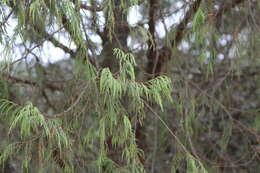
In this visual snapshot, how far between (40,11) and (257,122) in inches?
58.8

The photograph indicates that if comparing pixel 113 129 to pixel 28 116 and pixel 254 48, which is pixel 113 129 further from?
pixel 254 48

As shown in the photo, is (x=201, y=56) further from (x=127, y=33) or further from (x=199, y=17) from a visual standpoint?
(x=127, y=33)

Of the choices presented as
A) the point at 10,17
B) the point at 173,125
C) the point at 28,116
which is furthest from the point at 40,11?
the point at 173,125

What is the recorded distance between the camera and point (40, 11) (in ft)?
5.52

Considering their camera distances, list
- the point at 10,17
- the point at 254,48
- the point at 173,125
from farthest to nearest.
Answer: the point at 173,125 < the point at 254,48 < the point at 10,17

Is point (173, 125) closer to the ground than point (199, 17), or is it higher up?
closer to the ground

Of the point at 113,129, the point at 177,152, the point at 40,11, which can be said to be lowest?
the point at 177,152

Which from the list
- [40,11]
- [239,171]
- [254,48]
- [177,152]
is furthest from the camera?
[239,171]

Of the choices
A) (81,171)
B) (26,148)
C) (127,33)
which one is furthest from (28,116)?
(127,33)

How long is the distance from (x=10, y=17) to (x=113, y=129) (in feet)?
2.36

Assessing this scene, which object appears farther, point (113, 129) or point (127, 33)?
point (127, 33)

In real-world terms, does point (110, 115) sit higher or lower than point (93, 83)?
lower

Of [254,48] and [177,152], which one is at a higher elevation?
[254,48]

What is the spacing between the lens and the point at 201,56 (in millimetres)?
1985
